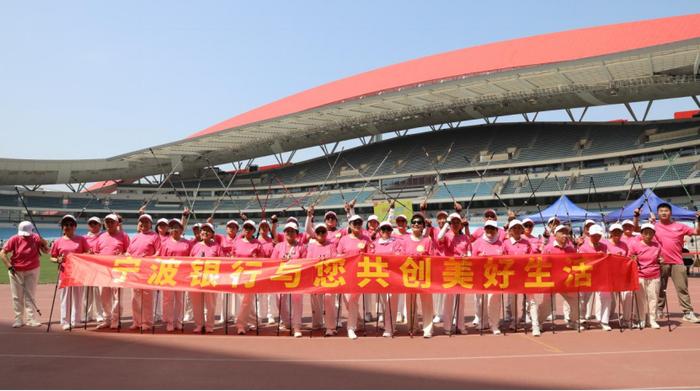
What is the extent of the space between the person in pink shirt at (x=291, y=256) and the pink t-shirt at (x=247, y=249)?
0.29 meters

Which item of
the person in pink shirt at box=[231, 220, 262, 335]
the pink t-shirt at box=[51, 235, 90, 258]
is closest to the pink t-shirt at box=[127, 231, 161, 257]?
the pink t-shirt at box=[51, 235, 90, 258]

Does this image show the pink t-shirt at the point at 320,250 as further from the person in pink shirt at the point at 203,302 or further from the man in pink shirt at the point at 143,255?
the man in pink shirt at the point at 143,255

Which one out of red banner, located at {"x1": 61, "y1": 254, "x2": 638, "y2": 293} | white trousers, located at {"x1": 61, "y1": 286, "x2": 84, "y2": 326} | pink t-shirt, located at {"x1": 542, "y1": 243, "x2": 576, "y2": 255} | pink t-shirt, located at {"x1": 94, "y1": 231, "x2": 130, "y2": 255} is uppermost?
pink t-shirt, located at {"x1": 94, "y1": 231, "x2": 130, "y2": 255}

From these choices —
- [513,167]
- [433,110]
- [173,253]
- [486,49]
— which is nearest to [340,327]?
[173,253]

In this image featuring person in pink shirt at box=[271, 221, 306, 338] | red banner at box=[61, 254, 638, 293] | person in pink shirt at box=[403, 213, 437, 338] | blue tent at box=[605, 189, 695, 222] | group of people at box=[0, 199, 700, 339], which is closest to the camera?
red banner at box=[61, 254, 638, 293]

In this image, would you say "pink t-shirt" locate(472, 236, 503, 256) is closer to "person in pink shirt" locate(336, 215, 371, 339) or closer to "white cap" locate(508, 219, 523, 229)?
"white cap" locate(508, 219, 523, 229)

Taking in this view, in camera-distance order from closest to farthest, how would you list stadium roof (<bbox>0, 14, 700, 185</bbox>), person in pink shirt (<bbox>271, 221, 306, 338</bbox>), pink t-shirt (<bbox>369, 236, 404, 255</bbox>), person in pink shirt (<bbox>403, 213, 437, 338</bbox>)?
person in pink shirt (<bbox>403, 213, 437, 338</bbox>), person in pink shirt (<bbox>271, 221, 306, 338</bbox>), pink t-shirt (<bbox>369, 236, 404, 255</bbox>), stadium roof (<bbox>0, 14, 700, 185</bbox>)

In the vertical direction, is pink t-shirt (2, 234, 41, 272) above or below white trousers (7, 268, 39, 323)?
above

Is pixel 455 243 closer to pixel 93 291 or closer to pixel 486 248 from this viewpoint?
pixel 486 248

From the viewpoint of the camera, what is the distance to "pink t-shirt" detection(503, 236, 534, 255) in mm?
9016

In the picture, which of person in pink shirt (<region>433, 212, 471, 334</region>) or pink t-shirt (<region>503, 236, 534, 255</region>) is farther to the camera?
pink t-shirt (<region>503, 236, 534, 255</region>)

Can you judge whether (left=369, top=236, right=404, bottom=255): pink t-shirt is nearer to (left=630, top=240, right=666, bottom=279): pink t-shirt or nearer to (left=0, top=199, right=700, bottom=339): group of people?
(left=0, top=199, right=700, bottom=339): group of people

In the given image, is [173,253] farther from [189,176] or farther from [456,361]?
[189,176]

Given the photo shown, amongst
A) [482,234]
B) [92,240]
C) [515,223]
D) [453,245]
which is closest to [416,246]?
[453,245]
